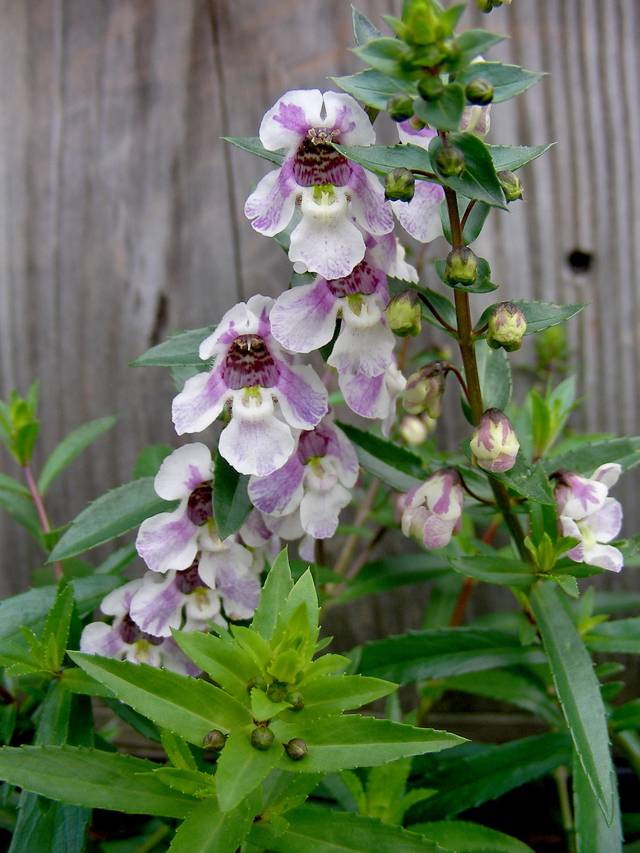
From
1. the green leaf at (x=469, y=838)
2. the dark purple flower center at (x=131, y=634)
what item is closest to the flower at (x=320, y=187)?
the dark purple flower center at (x=131, y=634)

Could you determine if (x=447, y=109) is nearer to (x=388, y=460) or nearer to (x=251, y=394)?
(x=251, y=394)

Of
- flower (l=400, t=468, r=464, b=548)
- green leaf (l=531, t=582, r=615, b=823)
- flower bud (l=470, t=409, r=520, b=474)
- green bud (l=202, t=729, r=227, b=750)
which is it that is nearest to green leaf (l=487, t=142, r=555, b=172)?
flower bud (l=470, t=409, r=520, b=474)

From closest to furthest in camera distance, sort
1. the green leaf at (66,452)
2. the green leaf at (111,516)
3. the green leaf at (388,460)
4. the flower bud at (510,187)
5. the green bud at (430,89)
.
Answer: the green bud at (430,89) → the flower bud at (510,187) → the green leaf at (111,516) → the green leaf at (388,460) → the green leaf at (66,452)

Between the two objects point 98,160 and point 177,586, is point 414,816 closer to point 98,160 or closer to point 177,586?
point 177,586

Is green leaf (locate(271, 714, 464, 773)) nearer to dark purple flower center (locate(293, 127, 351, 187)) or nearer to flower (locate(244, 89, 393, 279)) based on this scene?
flower (locate(244, 89, 393, 279))

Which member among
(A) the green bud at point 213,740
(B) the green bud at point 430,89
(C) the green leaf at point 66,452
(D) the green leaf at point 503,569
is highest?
(B) the green bud at point 430,89

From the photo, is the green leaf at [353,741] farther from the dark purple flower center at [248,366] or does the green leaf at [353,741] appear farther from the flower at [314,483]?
the dark purple flower center at [248,366]

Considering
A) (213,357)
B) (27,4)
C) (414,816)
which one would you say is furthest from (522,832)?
(27,4)
